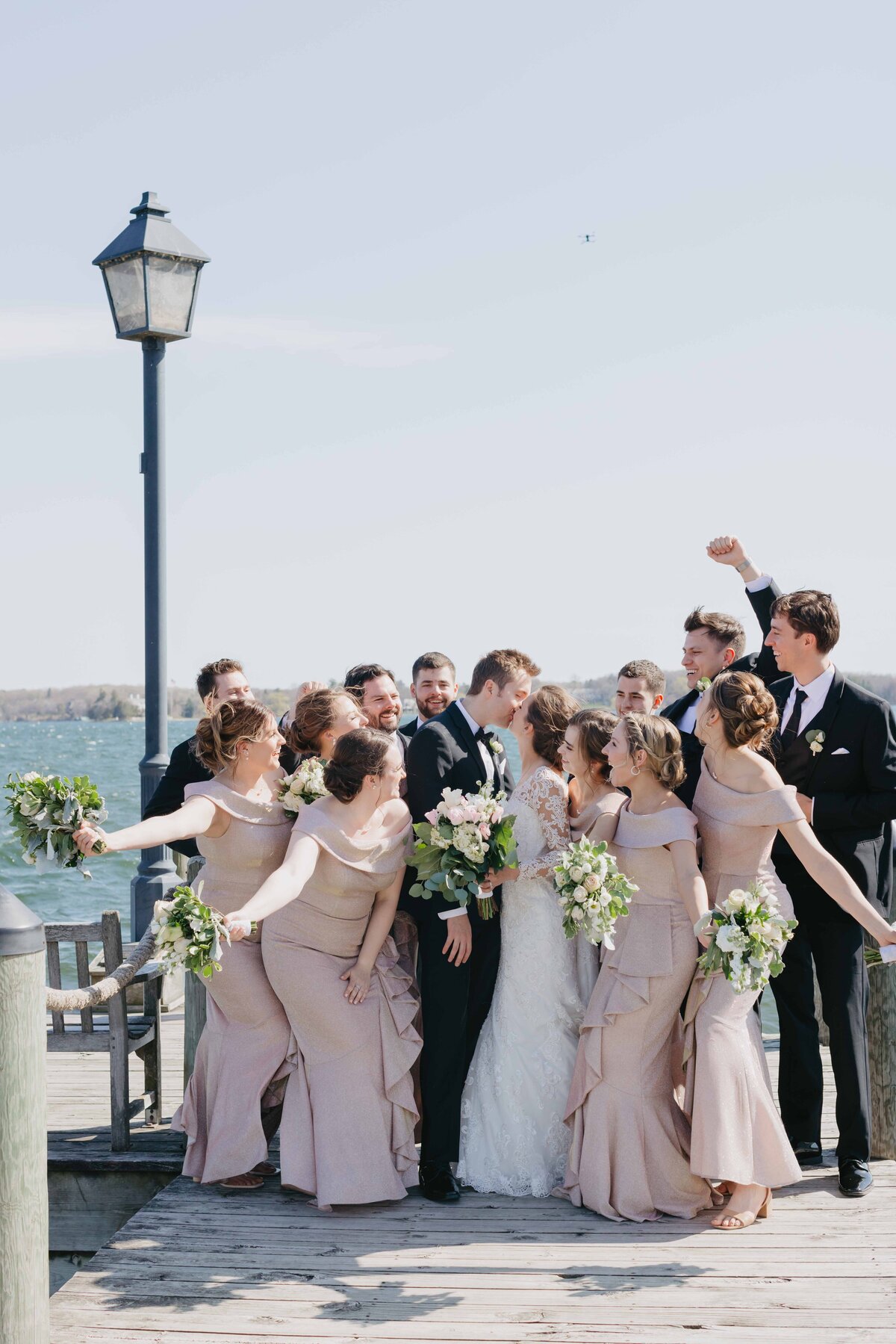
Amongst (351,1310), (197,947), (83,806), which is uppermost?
(83,806)

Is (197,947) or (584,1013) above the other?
(197,947)

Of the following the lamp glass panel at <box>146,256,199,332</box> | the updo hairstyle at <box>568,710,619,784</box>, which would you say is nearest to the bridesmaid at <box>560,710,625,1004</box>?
the updo hairstyle at <box>568,710,619,784</box>

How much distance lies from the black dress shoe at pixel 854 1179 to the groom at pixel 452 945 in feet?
4.96

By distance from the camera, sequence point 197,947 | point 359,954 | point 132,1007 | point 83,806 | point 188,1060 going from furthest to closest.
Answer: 1. point 132,1007
2. point 188,1060
3. point 359,954
4. point 83,806
5. point 197,947

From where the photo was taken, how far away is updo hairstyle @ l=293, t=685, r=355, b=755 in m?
5.63

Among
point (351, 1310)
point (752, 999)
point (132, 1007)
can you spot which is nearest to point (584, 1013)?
point (752, 999)

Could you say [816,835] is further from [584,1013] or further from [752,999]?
[584,1013]

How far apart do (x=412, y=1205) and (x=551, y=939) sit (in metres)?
1.16

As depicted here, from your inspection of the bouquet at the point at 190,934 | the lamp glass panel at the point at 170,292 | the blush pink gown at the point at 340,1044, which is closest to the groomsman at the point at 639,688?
the blush pink gown at the point at 340,1044

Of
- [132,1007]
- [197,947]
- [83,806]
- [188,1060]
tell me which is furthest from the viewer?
[132,1007]

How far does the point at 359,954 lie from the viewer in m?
5.30

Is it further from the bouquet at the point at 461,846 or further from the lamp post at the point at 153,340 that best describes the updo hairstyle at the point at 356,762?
the lamp post at the point at 153,340

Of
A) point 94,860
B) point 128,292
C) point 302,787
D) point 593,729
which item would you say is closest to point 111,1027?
point 302,787

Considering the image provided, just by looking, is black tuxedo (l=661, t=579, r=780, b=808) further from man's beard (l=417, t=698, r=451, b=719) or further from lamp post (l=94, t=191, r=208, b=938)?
lamp post (l=94, t=191, r=208, b=938)
